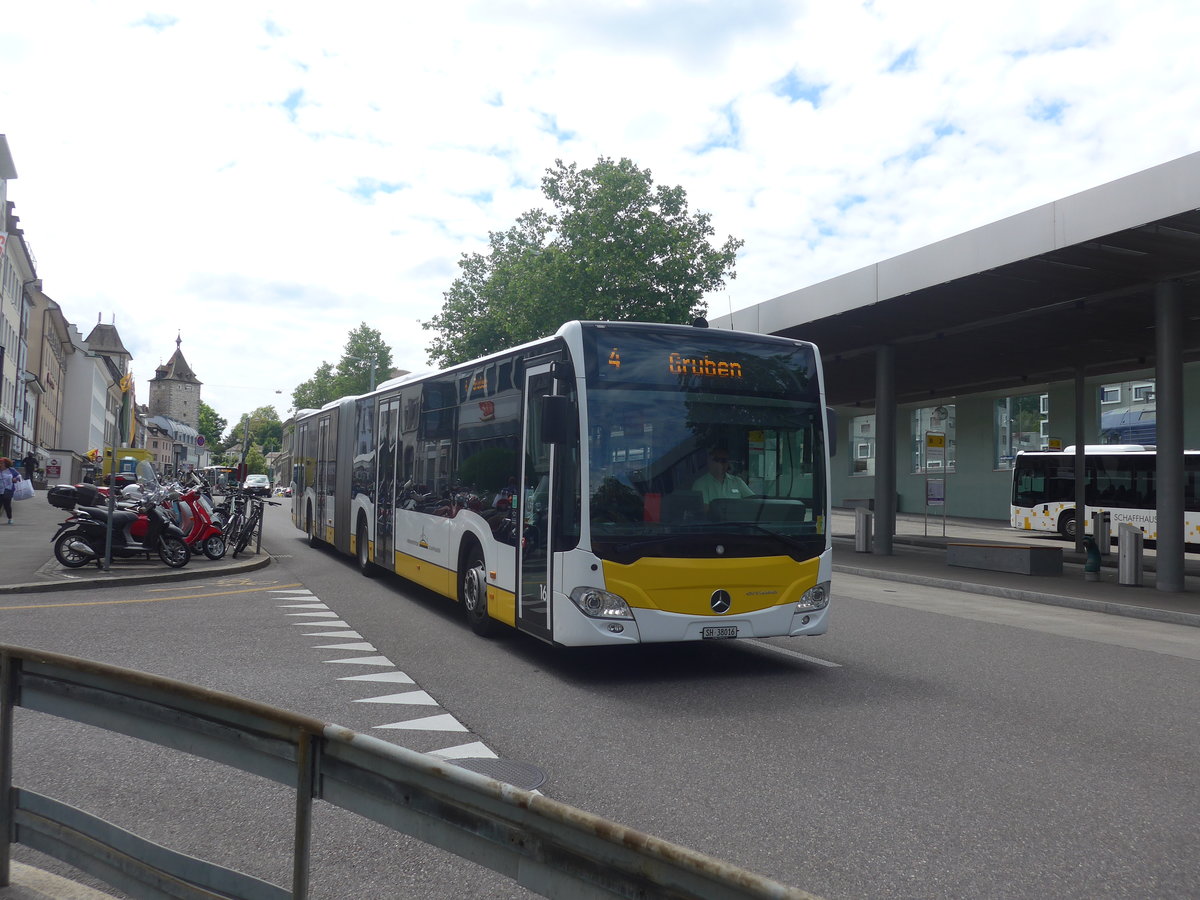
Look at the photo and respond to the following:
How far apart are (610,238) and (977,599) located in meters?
26.5

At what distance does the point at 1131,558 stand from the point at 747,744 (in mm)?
14190

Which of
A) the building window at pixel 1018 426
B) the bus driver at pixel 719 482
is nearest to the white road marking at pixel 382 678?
the bus driver at pixel 719 482

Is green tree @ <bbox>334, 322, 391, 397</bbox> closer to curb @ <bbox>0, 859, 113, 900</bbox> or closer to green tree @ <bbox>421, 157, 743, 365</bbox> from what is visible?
green tree @ <bbox>421, 157, 743, 365</bbox>

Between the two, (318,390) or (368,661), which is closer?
(368,661)

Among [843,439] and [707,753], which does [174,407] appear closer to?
[843,439]

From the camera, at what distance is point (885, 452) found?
24562 mm

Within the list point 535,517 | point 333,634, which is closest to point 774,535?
point 535,517

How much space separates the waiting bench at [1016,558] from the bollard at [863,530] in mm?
4240

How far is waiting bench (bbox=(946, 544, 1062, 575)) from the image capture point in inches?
769

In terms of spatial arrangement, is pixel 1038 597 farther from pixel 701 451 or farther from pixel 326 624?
pixel 326 624

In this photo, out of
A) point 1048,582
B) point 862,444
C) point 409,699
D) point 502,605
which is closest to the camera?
point 409,699

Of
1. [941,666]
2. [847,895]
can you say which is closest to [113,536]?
[941,666]

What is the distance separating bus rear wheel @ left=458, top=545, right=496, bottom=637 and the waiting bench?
1275 centimetres

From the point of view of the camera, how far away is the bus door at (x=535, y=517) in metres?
8.36
